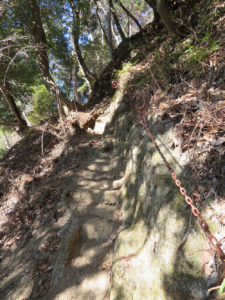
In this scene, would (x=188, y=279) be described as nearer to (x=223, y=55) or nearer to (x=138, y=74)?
(x=223, y=55)

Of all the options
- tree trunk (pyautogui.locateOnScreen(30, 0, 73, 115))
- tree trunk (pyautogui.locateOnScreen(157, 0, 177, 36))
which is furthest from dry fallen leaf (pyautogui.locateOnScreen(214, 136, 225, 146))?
tree trunk (pyautogui.locateOnScreen(30, 0, 73, 115))

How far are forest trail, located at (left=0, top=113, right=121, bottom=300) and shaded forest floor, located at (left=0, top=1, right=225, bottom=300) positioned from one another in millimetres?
16

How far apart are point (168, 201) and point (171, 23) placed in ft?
16.3

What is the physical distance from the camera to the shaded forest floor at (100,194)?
2.06 metres

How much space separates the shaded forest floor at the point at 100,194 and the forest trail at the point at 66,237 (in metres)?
0.02

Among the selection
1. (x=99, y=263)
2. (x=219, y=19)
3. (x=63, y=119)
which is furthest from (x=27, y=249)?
(x=219, y=19)

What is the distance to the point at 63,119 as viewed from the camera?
7.45 m

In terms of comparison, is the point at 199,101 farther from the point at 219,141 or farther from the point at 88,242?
the point at 88,242

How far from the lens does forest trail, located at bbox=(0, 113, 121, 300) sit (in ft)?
9.30

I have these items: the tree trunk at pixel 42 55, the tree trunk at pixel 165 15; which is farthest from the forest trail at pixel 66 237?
the tree trunk at pixel 165 15

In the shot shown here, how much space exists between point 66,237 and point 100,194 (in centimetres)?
140

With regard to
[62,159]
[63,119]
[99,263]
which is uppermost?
[63,119]

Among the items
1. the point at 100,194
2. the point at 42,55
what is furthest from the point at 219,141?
the point at 42,55

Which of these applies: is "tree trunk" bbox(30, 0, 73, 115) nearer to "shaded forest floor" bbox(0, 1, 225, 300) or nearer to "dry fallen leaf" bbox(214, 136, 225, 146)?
"shaded forest floor" bbox(0, 1, 225, 300)
